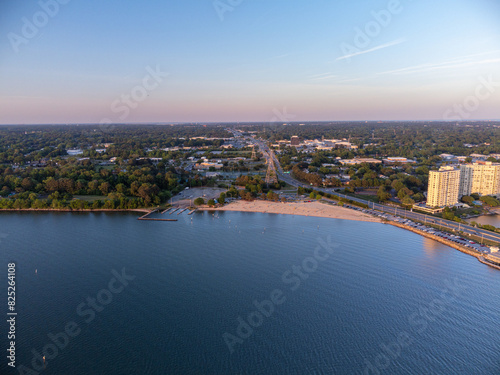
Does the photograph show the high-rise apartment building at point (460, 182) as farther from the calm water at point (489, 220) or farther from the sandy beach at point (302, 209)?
the sandy beach at point (302, 209)

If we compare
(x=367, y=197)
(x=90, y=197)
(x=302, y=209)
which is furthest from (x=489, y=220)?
(x=90, y=197)

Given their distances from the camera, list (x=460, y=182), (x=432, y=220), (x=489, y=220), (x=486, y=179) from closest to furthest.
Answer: (x=432, y=220), (x=489, y=220), (x=460, y=182), (x=486, y=179)

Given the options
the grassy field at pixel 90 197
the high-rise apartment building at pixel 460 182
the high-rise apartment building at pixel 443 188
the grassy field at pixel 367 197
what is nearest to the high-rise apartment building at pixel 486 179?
the high-rise apartment building at pixel 460 182

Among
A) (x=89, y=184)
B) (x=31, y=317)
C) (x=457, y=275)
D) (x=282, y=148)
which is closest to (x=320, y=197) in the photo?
(x=457, y=275)

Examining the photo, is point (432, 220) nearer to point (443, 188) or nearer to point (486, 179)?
point (443, 188)

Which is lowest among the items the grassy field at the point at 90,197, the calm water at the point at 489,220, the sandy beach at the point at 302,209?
the calm water at the point at 489,220

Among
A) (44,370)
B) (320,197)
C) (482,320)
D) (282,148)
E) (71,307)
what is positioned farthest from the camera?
(282,148)

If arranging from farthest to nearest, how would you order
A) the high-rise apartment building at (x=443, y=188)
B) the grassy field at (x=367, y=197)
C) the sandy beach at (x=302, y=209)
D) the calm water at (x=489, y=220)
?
the grassy field at (x=367, y=197) < the high-rise apartment building at (x=443, y=188) < the sandy beach at (x=302, y=209) < the calm water at (x=489, y=220)

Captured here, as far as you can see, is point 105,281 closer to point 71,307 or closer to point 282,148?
point 71,307

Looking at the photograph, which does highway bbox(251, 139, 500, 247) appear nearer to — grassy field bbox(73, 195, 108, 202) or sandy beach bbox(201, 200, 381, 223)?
sandy beach bbox(201, 200, 381, 223)
